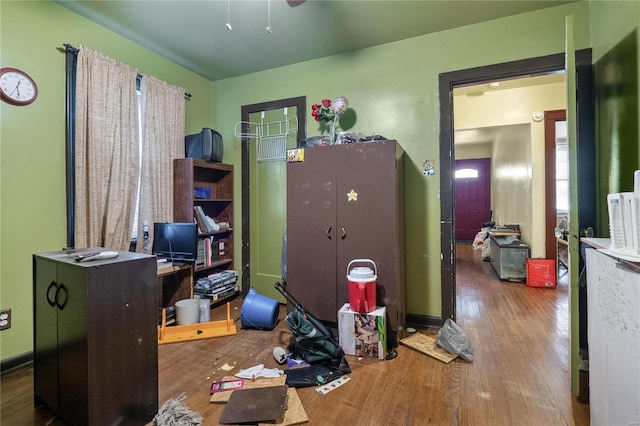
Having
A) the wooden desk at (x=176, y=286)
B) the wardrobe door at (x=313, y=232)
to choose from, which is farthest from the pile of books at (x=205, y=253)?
the wardrobe door at (x=313, y=232)

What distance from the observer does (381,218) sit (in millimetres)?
2488

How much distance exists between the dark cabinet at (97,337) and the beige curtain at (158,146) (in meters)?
1.40

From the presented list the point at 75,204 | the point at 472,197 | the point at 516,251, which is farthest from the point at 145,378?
the point at 472,197

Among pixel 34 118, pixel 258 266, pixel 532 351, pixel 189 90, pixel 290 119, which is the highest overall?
pixel 189 90

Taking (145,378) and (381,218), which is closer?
(145,378)

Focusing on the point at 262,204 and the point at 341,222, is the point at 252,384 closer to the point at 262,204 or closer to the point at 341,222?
the point at 341,222

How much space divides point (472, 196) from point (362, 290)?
729 centimetres

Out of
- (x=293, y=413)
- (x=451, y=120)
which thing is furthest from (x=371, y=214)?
(x=293, y=413)

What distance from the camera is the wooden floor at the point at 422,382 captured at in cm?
168

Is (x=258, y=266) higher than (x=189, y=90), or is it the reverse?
(x=189, y=90)

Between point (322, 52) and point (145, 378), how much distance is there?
10.6 ft

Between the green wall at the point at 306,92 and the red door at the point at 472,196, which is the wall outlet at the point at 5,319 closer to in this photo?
the green wall at the point at 306,92

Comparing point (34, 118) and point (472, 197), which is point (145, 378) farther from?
point (472, 197)

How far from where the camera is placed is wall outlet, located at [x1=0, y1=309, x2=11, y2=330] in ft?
6.87
